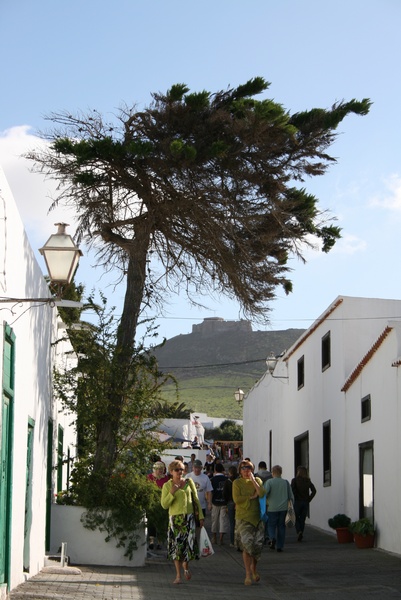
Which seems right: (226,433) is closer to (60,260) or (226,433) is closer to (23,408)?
(23,408)

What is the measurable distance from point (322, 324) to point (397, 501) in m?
8.52

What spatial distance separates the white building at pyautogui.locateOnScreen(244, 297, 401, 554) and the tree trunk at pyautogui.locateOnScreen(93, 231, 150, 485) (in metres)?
4.61

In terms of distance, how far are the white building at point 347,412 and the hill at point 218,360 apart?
247ft

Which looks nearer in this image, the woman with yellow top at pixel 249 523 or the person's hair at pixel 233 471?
the woman with yellow top at pixel 249 523

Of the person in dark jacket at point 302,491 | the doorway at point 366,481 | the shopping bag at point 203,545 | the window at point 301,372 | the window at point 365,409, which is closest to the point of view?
the shopping bag at point 203,545

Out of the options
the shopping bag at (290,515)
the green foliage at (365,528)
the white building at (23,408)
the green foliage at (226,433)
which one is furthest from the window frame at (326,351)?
the green foliage at (226,433)

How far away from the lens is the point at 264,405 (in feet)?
117

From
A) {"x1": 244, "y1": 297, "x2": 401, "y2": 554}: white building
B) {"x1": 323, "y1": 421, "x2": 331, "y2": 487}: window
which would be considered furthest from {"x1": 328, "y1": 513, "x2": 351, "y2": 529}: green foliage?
{"x1": 323, "y1": 421, "x2": 331, "y2": 487}: window

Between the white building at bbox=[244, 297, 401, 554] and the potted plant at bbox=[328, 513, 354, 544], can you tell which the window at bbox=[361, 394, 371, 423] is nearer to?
the white building at bbox=[244, 297, 401, 554]

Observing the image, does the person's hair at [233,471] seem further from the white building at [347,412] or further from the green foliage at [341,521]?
the white building at [347,412]

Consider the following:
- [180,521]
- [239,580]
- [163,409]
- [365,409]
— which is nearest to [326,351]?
[365,409]

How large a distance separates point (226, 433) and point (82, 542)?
205 ft

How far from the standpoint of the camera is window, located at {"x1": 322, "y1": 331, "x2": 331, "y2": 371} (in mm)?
23703

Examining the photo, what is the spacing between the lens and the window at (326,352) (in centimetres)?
2370
